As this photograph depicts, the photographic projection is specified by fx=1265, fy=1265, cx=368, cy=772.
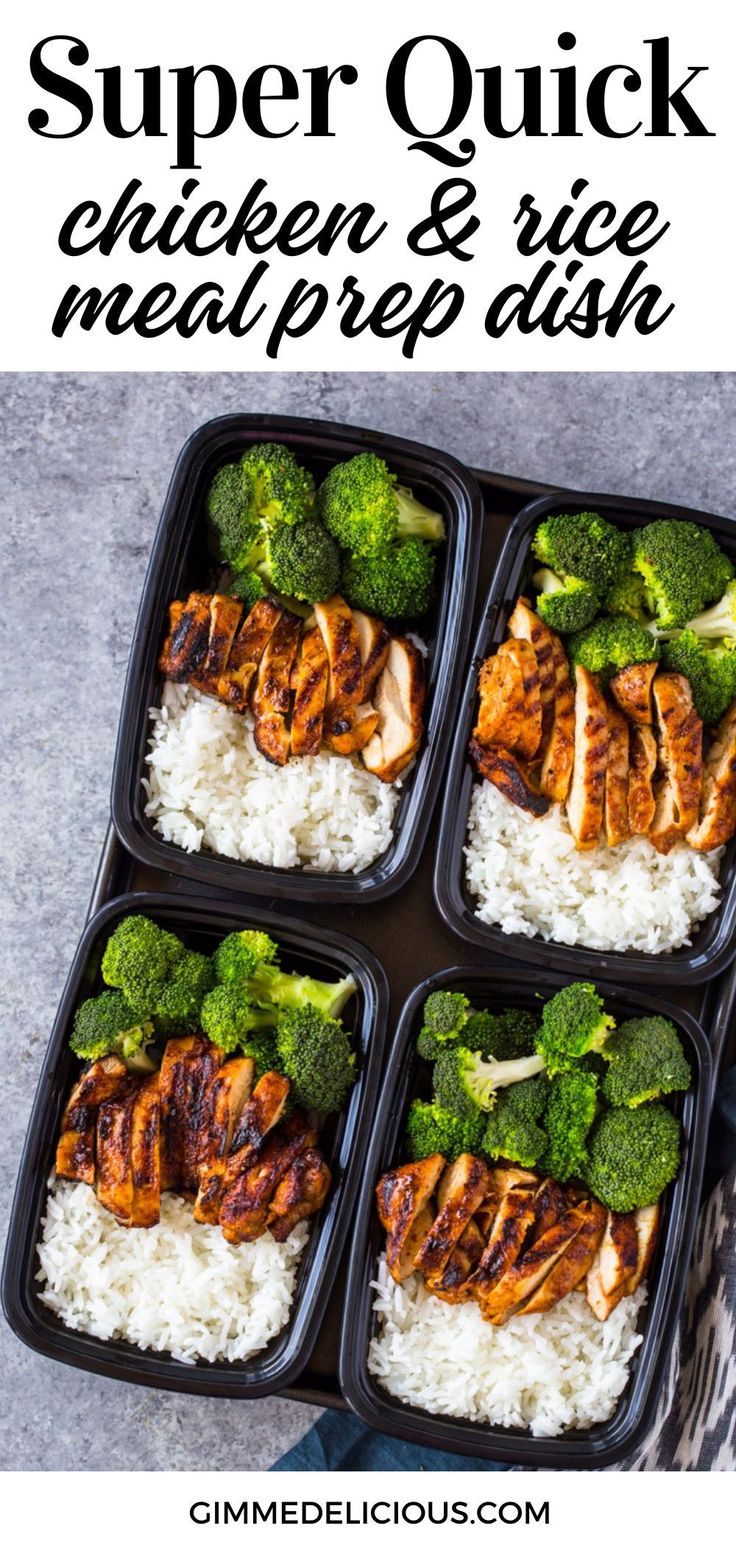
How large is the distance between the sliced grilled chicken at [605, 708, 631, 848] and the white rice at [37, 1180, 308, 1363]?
4.78 ft

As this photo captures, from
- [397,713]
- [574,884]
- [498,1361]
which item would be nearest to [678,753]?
[574,884]

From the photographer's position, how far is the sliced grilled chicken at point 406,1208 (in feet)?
11.5

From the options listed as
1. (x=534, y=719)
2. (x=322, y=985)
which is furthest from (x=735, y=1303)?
(x=534, y=719)

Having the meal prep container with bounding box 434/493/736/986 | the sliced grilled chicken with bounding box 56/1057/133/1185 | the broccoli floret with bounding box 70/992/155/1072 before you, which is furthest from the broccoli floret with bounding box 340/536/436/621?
the sliced grilled chicken with bounding box 56/1057/133/1185

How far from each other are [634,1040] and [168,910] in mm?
1389

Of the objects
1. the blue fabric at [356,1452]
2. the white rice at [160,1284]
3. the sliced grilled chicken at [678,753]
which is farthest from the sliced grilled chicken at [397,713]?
the blue fabric at [356,1452]

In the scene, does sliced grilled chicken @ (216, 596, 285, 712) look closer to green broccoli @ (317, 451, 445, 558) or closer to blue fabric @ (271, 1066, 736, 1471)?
green broccoli @ (317, 451, 445, 558)

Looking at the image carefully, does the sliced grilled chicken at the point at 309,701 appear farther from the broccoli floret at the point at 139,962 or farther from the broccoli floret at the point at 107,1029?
the broccoli floret at the point at 107,1029

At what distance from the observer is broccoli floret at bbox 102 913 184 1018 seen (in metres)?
3.56

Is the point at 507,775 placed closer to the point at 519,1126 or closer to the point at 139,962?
the point at 519,1126

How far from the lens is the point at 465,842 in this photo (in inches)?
148

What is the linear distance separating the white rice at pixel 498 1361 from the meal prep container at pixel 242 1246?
8.1 inches

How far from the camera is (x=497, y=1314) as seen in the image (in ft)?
11.7

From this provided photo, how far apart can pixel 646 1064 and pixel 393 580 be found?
158cm
